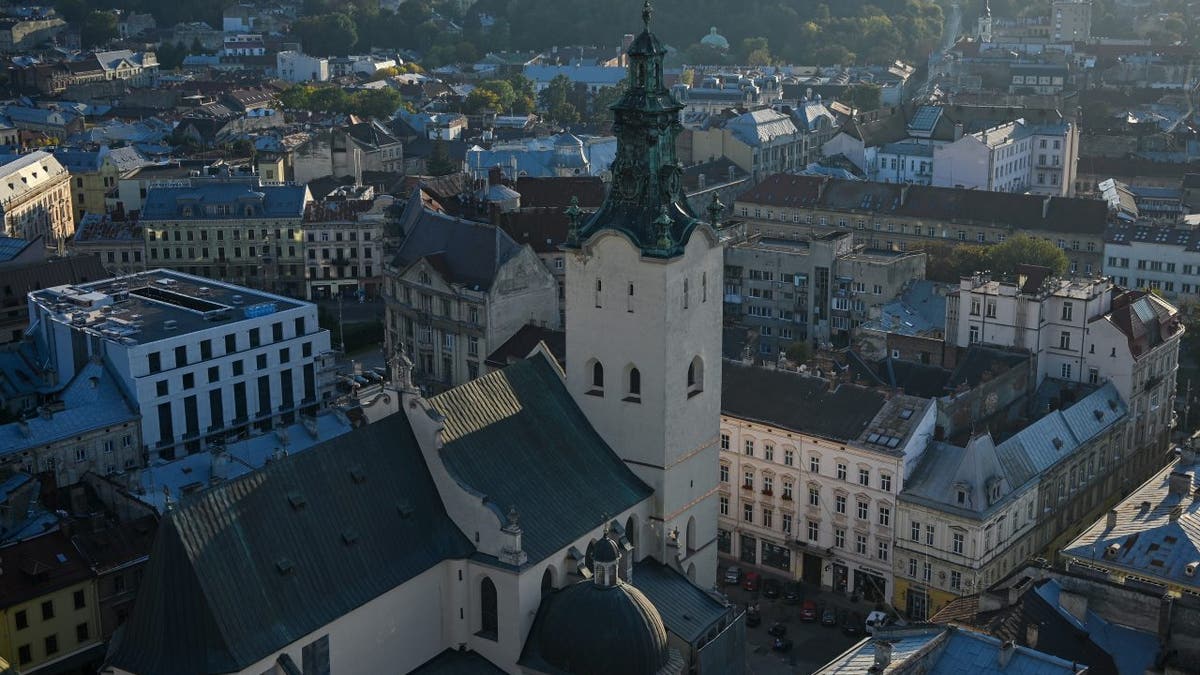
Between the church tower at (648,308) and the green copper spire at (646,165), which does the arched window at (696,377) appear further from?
the green copper spire at (646,165)

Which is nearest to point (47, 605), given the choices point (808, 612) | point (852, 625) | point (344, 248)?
point (808, 612)

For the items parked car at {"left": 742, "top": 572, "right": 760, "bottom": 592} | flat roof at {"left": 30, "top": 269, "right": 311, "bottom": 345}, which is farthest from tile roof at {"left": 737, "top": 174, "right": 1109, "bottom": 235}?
parked car at {"left": 742, "top": 572, "right": 760, "bottom": 592}

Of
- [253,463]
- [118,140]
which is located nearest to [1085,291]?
[253,463]

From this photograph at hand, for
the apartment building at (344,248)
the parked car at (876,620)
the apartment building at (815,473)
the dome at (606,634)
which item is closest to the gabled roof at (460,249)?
the apartment building at (344,248)

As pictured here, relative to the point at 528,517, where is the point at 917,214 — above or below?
below

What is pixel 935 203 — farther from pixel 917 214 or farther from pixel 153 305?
pixel 153 305

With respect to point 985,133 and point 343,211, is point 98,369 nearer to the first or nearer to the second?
point 343,211
